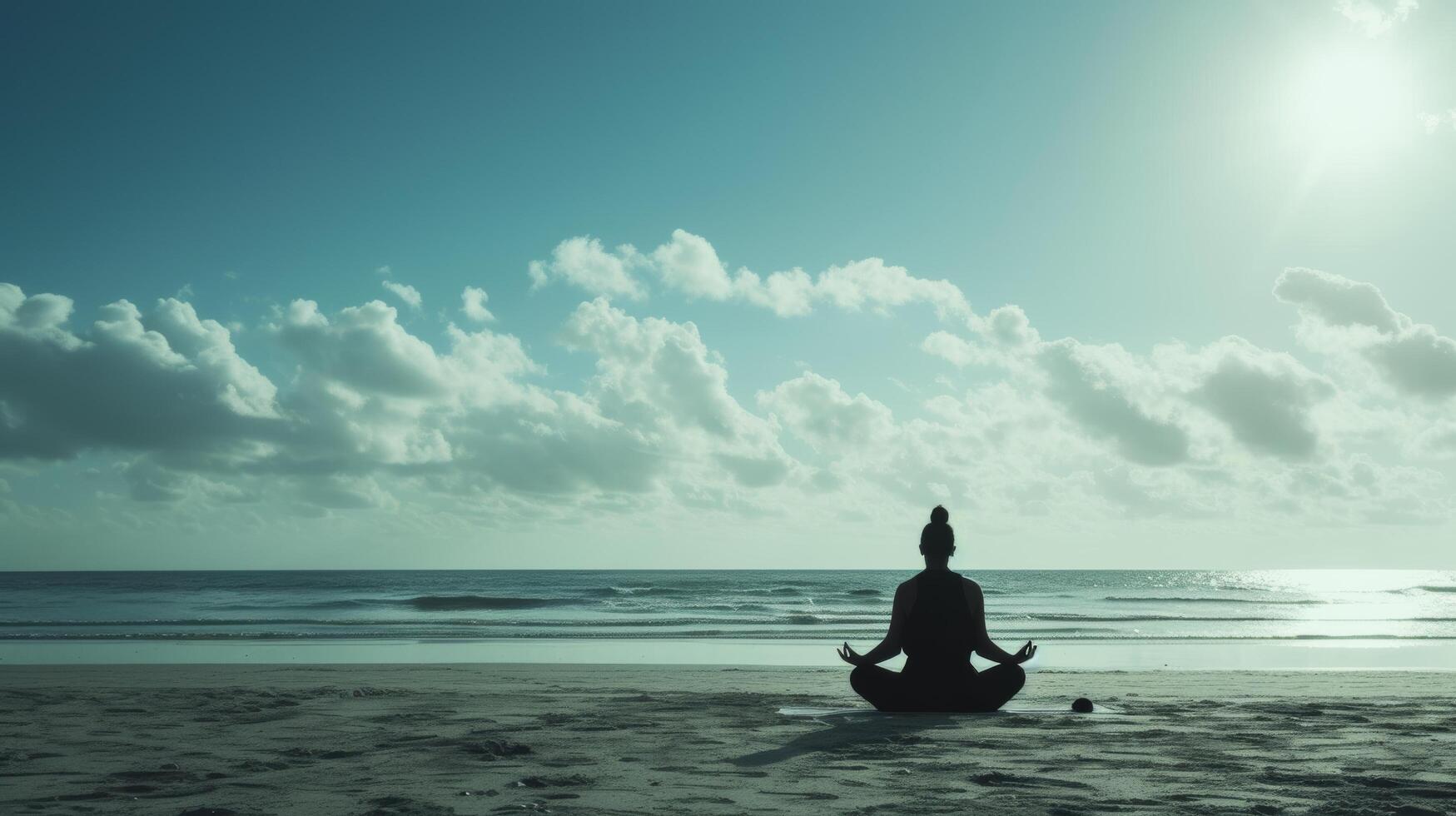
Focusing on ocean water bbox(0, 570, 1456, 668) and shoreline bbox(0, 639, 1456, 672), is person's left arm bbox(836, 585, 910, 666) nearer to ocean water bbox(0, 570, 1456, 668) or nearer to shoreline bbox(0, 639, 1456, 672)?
shoreline bbox(0, 639, 1456, 672)

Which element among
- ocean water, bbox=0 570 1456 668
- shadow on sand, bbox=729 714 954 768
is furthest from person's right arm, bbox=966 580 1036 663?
ocean water, bbox=0 570 1456 668

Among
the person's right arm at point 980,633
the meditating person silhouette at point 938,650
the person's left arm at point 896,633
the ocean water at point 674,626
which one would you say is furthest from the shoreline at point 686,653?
the person's left arm at point 896,633

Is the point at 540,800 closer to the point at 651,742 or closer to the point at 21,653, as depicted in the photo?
the point at 651,742

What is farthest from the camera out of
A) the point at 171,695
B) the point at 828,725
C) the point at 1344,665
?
the point at 1344,665

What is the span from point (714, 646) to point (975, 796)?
56.3ft

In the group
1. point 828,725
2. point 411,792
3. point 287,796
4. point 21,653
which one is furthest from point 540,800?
point 21,653

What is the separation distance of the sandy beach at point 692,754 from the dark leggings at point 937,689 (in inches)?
8.0

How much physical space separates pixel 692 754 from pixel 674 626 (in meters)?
23.2

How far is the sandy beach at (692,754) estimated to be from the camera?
4.71m

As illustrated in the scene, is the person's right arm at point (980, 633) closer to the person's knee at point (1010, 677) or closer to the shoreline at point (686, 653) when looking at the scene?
the person's knee at point (1010, 677)

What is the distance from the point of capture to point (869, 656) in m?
7.61

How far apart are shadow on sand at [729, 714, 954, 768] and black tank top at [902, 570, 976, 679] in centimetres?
46

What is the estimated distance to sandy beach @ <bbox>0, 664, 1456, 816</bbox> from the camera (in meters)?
4.71

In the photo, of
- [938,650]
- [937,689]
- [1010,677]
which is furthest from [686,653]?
[938,650]
